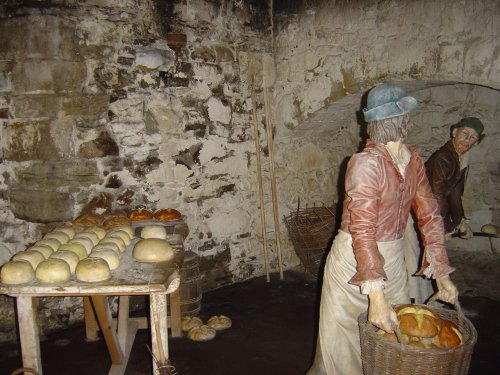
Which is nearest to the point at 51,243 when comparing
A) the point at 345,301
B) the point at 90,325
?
the point at 90,325

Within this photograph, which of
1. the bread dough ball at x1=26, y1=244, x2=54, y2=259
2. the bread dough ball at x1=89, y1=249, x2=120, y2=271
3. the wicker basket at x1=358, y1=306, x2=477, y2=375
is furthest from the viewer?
the bread dough ball at x1=26, y1=244, x2=54, y2=259

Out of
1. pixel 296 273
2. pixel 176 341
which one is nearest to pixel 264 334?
pixel 176 341

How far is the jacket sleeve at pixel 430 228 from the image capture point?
7.41ft

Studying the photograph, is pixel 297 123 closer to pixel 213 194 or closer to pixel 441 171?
pixel 213 194

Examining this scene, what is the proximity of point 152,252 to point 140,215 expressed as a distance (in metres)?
1.18

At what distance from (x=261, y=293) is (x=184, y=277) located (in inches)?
42.4

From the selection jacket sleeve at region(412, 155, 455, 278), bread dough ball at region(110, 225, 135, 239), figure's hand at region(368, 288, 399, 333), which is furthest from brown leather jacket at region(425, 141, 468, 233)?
bread dough ball at region(110, 225, 135, 239)

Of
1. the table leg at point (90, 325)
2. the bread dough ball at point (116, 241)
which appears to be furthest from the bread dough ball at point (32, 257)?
the table leg at point (90, 325)

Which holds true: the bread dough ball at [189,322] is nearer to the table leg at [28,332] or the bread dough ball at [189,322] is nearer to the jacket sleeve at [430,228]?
the table leg at [28,332]

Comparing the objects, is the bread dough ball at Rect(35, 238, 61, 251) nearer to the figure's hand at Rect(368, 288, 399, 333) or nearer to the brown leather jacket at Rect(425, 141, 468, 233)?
the figure's hand at Rect(368, 288, 399, 333)

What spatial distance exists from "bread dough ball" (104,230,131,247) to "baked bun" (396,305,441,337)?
6.17 feet

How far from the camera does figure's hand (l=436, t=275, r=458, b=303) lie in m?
2.21

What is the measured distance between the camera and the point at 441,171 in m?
3.53

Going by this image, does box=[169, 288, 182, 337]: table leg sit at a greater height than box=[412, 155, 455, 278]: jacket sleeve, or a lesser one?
lesser
